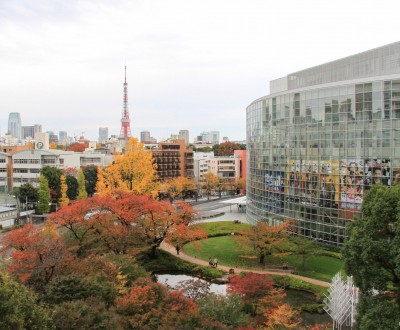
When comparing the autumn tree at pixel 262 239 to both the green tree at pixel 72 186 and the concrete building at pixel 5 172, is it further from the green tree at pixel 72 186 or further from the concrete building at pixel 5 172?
the concrete building at pixel 5 172

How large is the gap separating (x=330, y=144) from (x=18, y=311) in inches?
962

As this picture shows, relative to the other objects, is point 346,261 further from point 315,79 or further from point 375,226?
point 315,79

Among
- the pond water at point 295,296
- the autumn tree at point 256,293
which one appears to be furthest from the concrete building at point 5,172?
the autumn tree at point 256,293

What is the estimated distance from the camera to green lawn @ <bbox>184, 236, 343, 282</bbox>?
26000mm

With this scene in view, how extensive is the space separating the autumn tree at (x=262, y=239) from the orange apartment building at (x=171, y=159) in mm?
40019

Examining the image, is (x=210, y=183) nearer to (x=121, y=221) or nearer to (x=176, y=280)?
(x=121, y=221)

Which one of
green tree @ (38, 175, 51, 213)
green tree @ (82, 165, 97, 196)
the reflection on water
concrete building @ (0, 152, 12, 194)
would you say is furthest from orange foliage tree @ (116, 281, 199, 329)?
concrete building @ (0, 152, 12, 194)

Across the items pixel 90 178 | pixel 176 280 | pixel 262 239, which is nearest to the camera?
pixel 176 280

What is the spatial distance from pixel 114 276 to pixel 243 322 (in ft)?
20.8

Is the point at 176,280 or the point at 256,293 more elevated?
Result: the point at 256,293

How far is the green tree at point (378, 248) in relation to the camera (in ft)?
42.6

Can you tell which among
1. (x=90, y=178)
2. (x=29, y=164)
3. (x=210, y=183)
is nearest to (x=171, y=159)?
(x=210, y=183)

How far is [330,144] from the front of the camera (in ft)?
96.8

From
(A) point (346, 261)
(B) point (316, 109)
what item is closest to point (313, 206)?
(B) point (316, 109)
